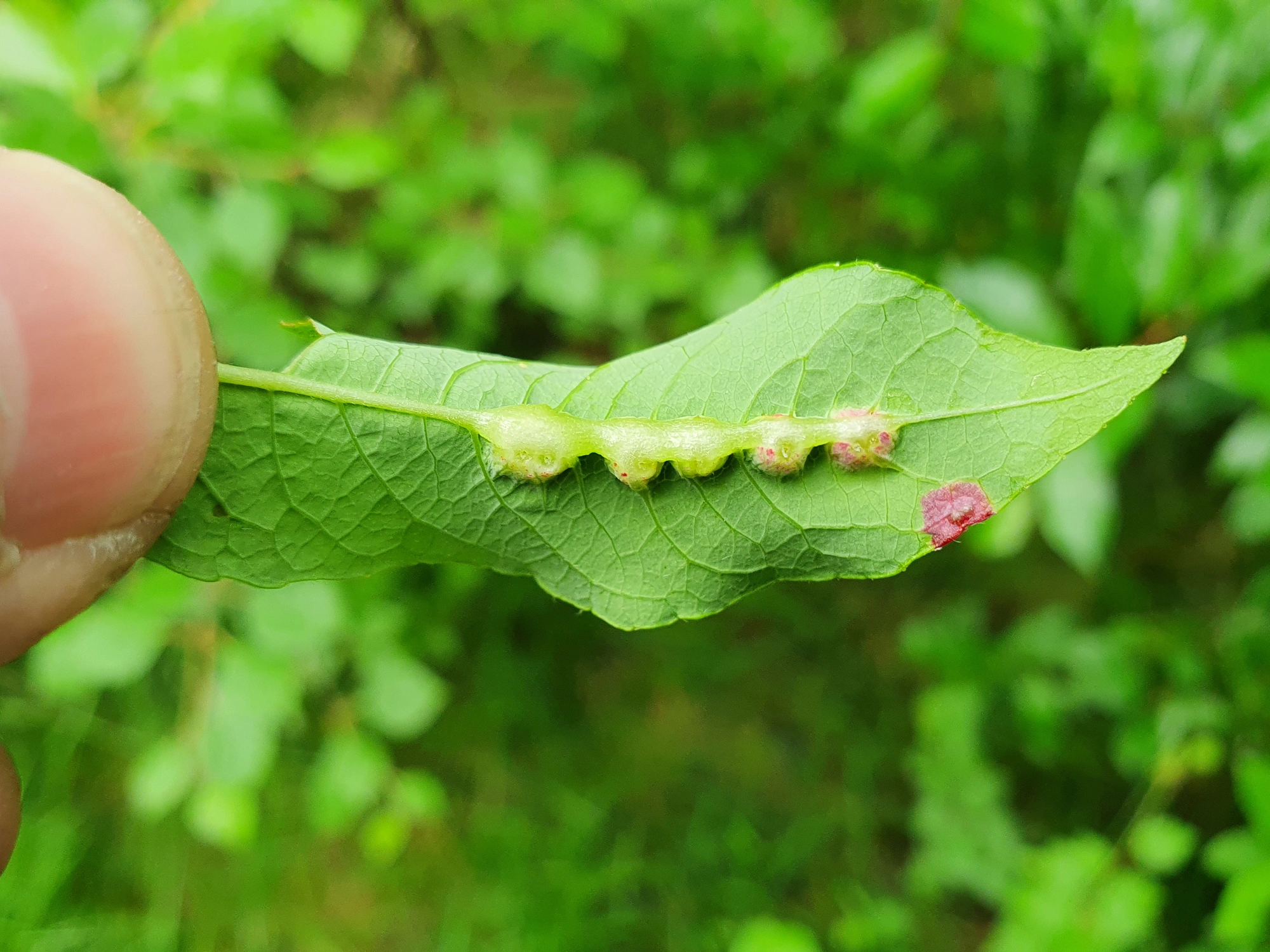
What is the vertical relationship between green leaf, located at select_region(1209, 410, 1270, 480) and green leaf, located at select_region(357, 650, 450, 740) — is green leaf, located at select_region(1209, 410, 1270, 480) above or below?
above

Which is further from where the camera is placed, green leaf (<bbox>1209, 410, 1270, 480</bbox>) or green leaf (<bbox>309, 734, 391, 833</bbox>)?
green leaf (<bbox>309, 734, 391, 833</bbox>)

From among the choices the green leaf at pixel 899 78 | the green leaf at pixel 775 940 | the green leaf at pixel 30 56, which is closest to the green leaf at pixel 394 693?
the green leaf at pixel 775 940

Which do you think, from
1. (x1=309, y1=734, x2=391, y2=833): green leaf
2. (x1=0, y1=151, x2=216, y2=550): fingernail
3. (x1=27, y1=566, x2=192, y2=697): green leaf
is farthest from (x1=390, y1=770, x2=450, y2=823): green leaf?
(x1=0, y1=151, x2=216, y2=550): fingernail

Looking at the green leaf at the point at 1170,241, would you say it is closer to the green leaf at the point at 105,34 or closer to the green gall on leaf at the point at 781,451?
the green gall on leaf at the point at 781,451

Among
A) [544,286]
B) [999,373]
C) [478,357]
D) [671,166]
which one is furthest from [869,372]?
[671,166]

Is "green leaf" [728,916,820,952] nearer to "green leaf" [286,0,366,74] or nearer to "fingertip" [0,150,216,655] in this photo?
"fingertip" [0,150,216,655]
